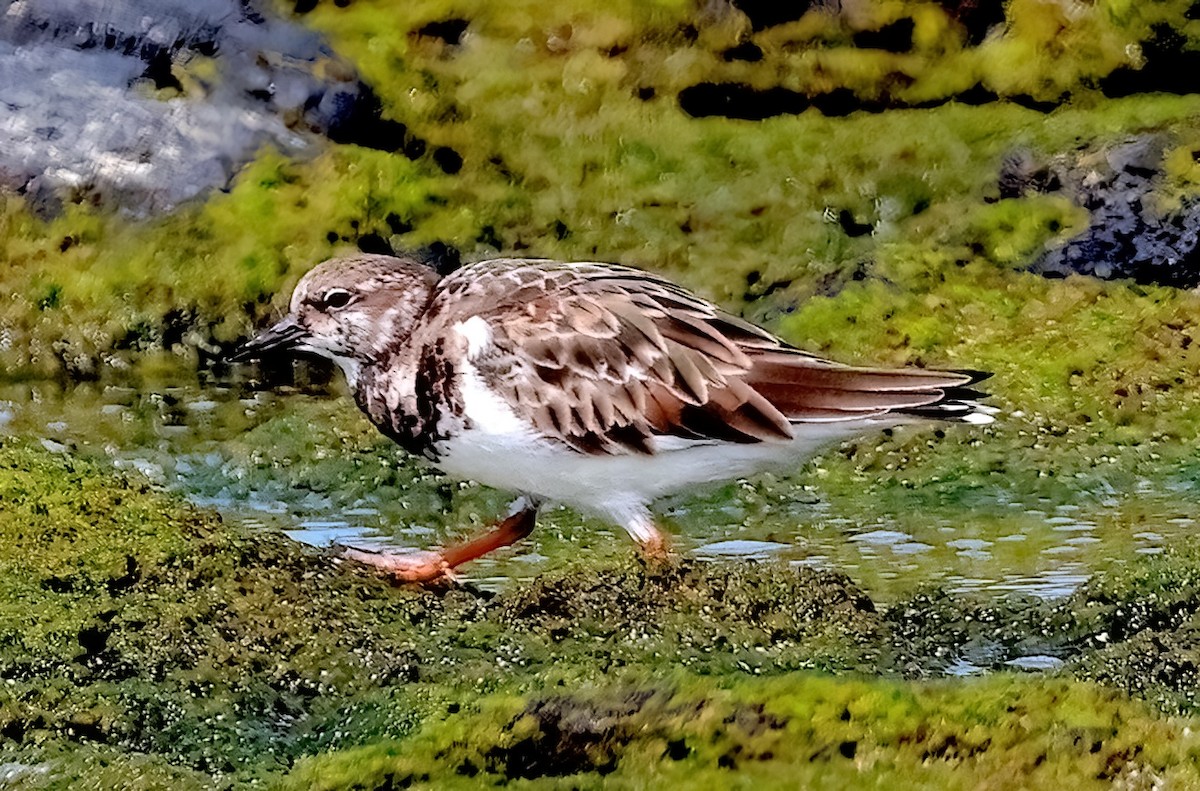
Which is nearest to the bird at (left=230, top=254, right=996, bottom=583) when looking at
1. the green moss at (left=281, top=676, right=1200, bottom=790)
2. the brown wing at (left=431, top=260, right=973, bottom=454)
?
the brown wing at (left=431, top=260, right=973, bottom=454)

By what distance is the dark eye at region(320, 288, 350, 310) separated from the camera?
393 centimetres

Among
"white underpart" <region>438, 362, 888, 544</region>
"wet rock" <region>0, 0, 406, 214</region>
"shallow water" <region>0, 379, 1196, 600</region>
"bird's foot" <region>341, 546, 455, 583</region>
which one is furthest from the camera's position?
"wet rock" <region>0, 0, 406, 214</region>

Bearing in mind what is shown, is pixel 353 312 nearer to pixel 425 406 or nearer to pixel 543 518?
pixel 425 406

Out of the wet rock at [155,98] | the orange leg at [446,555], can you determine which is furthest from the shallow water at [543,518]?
the wet rock at [155,98]

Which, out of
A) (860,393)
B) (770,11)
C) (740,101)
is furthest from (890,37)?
(860,393)

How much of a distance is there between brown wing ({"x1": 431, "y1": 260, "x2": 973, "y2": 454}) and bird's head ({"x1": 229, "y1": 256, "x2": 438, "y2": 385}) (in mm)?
180

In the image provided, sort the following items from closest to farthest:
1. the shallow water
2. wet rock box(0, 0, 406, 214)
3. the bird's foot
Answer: the bird's foot < the shallow water < wet rock box(0, 0, 406, 214)

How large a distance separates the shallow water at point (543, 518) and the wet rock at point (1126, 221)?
136 centimetres

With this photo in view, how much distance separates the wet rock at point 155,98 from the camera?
5578mm

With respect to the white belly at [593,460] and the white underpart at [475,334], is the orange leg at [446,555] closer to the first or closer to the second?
the white belly at [593,460]

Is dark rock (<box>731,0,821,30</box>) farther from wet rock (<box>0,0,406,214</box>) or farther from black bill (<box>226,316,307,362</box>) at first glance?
black bill (<box>226,316,307,362</box>)

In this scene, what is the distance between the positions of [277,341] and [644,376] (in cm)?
109

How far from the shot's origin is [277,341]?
157 inches

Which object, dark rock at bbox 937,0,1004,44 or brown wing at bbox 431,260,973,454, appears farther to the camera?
dark rock at bbox 937,0,1004,44
